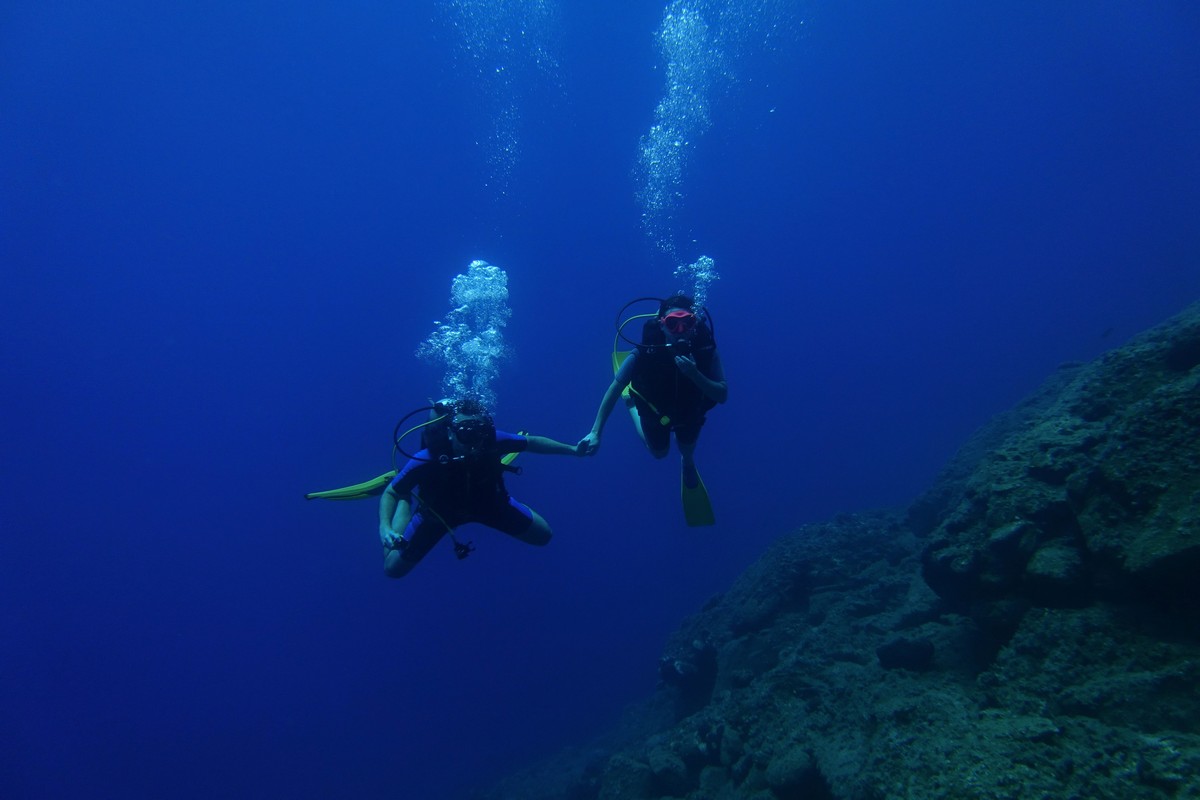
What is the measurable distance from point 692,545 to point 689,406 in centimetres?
5555

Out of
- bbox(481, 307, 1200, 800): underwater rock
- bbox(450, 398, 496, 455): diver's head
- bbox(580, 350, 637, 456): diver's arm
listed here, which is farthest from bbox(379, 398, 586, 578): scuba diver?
bbox(481, 307, 1200, 800): underwater rock

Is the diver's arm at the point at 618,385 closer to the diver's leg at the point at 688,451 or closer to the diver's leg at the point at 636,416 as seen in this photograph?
the diver's leg at the point at 636,416

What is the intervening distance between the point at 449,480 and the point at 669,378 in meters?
2.80

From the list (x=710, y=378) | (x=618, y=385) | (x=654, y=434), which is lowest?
(x=654, y=434)

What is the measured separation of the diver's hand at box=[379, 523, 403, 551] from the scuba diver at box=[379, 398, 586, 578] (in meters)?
0.01

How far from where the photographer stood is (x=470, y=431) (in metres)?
5.92

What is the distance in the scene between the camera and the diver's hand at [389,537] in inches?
204

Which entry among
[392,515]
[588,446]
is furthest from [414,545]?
[588,446]

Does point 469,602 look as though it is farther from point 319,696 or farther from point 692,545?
point 692,545

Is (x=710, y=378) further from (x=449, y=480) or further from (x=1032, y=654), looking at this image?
(x=1032, y=654)

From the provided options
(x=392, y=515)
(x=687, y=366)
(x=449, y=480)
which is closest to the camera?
(x=687, y=366)

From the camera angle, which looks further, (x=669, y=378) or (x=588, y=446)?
(x=669, y=378)

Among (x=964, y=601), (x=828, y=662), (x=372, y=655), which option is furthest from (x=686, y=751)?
(x=372, y=655)

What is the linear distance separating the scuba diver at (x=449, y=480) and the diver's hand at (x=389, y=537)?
0.04 feet
